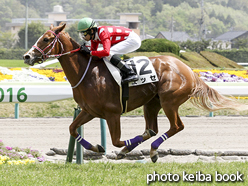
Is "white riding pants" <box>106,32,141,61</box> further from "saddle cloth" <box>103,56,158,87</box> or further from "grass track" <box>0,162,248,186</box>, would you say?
"grass track" <box>0,162,248,186</box>

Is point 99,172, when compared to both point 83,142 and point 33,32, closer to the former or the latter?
point 83,142

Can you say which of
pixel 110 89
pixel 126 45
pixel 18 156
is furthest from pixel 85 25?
pixel 18 156

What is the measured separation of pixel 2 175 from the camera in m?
4.43

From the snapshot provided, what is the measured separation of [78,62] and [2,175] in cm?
153

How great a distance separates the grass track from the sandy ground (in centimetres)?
138

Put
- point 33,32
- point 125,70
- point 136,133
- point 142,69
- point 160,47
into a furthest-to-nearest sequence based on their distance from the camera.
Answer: point 33,32
point 160,47
point 136,133
point 142,69
point 125,70

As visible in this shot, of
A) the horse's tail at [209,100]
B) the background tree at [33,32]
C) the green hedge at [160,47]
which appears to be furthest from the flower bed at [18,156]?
the background tree at [33,32]

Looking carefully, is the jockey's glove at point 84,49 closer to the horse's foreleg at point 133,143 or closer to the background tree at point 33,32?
the horse's foreleg at point 133,143

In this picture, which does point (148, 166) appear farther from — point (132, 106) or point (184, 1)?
point (184, 1)

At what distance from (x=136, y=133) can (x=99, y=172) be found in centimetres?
308

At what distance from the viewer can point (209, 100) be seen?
552 cm

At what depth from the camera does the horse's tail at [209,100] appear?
5.47m

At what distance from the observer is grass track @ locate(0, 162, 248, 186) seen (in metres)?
4.10

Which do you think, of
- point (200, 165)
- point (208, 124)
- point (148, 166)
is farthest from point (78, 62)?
point (208, 124)
